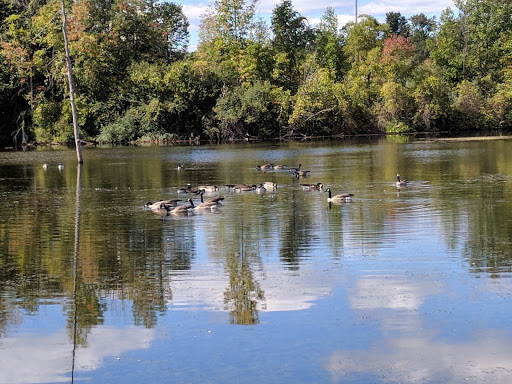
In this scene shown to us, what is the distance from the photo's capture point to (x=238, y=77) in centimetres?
7406

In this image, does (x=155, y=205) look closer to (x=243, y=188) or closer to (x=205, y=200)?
(x=205, y=200)

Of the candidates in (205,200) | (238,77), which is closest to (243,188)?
(205,200)

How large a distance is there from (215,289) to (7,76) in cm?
5835

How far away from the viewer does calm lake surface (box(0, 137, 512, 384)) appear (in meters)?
8.84

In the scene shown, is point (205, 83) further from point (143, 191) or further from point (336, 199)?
point (336, 199)

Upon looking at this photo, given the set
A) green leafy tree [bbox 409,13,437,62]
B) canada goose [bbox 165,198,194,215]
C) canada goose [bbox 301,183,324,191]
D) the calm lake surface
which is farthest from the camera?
green leafy tree [bbox 409,13,437,62]

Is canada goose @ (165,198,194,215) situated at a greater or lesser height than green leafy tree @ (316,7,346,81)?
lesser

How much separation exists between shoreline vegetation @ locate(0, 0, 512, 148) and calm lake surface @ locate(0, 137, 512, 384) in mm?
41419

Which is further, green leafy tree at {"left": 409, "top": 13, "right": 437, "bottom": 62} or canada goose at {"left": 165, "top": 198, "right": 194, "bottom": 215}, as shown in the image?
green leafy tree at {"left": 409, "top": 13, "right": 437, "bottom": 62}

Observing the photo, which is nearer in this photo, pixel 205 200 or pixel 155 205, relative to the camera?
pixel 155 205

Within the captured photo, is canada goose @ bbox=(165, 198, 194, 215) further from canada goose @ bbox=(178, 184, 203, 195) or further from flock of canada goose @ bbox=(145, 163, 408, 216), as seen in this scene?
canada goose @ bbox=(178, 184, 203, 195)

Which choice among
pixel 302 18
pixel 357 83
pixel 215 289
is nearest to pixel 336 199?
pixel 215 289

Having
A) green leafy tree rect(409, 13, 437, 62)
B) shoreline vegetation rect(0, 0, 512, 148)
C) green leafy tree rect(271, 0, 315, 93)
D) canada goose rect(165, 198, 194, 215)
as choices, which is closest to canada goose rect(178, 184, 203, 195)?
Answer: canada goose rect(165, 198, 194, 215)

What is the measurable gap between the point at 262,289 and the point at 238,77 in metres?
63.3
